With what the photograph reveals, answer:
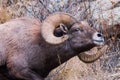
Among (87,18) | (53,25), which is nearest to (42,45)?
(53,25)

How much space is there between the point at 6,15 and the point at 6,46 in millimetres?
3436

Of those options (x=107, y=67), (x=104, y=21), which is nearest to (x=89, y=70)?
(x=107, y=67)

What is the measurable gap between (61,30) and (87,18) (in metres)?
3.33

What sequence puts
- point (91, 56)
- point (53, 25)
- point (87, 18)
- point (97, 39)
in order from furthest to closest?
point (87, 18) → point (91, 56) → point (53, 25) → point (97, 39)

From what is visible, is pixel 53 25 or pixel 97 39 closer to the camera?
pixel 97 39

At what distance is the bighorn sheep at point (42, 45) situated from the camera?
8086mm

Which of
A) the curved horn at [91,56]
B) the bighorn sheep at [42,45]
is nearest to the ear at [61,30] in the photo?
the bighorn sheep at [42,45]

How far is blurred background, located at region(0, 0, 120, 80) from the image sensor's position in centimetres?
1040

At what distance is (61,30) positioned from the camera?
26.9 feet

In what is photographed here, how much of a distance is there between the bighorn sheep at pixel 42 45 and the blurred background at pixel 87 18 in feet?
6.64

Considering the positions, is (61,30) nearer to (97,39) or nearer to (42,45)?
(42,45)

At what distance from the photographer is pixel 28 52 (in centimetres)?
823

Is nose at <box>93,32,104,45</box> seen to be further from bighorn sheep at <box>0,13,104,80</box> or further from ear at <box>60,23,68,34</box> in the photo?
ear at <box>60,23,68,34</box>

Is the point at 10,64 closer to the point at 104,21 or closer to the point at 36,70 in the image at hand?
the point at 36,70
